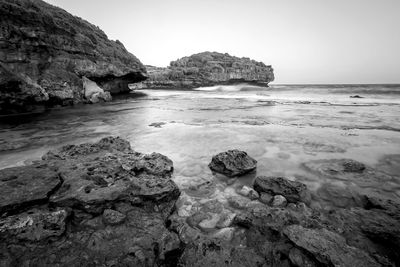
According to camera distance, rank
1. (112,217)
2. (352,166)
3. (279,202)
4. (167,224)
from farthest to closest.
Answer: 1. (352,166)
2. (279,202)
3. (167,224)
4. (112,217)

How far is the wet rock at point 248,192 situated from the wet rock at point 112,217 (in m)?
1.66

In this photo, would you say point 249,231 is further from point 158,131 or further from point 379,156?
point 158,131

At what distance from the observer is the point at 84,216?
2.25m

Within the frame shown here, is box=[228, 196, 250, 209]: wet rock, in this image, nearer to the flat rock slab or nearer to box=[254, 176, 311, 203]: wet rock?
box=[254, 176, 311, 203]: wet rock

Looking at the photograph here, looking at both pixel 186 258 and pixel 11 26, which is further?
pixel 11 26

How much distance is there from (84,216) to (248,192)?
2.11 metres

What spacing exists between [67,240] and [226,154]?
9.00 feet

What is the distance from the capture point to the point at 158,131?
7129 millimetres

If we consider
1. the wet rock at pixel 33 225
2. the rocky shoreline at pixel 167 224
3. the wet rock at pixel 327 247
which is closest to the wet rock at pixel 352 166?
the rocky shoreline at pixel 167 224

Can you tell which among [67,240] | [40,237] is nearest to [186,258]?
[67,240]

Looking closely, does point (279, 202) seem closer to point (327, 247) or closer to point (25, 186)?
point (327, 247)

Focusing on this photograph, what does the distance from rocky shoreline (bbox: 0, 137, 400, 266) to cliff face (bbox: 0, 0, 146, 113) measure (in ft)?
33.9

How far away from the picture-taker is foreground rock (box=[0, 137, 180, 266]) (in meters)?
1.81

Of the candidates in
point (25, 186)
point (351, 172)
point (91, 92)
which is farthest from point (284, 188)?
point (91, 92)
